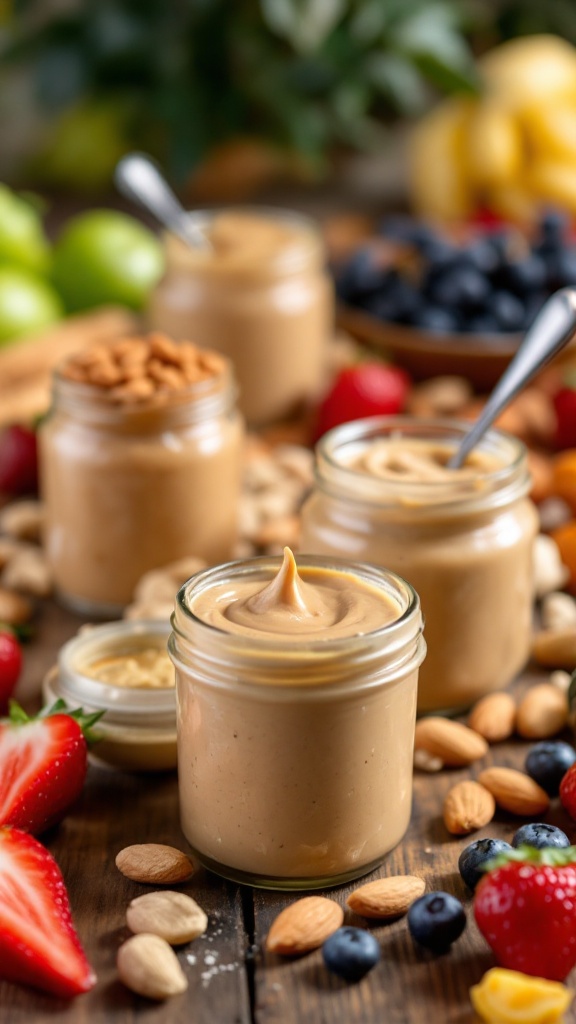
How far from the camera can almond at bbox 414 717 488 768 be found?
1354 millimetres

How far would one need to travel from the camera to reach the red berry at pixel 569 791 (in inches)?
49.3

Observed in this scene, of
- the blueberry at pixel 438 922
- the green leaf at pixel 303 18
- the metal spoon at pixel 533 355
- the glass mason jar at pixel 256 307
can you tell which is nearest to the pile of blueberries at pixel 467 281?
the glass mason jar at pixel 256 307

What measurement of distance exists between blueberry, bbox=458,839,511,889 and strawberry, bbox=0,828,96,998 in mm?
337

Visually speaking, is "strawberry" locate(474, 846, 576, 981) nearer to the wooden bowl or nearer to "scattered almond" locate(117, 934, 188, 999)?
"scattered almond" locate(117, 934, 188, 999)

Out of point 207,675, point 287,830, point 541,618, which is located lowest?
point 541,618

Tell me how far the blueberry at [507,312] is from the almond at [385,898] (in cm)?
141

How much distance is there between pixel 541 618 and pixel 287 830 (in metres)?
0.69

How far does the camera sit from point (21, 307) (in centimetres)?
242

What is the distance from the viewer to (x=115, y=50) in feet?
11.2

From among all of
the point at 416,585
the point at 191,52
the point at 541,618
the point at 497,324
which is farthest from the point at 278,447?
the point at 191,52

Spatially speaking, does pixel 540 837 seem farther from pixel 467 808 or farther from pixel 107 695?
pixel 107 695

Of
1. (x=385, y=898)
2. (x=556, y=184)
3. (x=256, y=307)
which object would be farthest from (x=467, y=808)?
(x=556, y=184)

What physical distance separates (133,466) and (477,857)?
2.33ft

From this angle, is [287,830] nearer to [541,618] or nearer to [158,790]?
[158,790]
